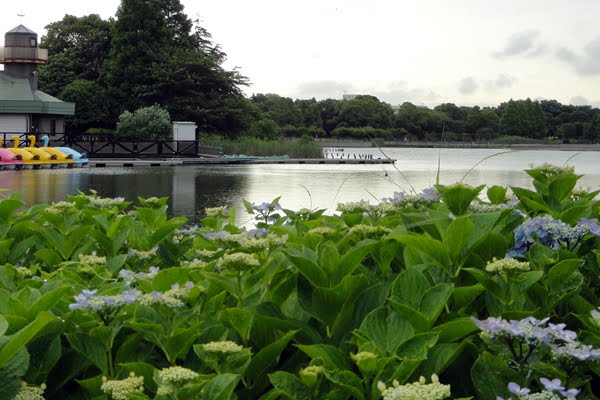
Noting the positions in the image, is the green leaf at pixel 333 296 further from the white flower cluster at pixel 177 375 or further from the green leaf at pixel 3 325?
the green leaf at pixel 3 325

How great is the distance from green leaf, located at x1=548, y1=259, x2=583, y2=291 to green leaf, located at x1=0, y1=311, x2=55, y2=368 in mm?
1128

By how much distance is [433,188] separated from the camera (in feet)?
9.80

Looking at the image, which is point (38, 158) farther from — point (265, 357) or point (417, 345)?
point (417, 345)

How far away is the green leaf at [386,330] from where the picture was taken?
4.85 feet

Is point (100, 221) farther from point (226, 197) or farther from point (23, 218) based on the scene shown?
point (226, 197)

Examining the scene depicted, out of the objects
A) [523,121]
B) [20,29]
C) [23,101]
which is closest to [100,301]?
[23,101]

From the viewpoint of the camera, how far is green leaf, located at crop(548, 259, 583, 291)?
1792 millimetres

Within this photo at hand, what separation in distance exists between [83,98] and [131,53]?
15.5 feet

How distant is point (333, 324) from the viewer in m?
1.67

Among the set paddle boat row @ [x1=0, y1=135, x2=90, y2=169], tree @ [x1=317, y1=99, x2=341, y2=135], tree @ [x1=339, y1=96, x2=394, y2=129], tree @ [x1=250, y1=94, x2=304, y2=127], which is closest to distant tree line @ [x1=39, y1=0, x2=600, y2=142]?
paddle boat row @ [x1=0, y1=135, x2=90, y2=169]

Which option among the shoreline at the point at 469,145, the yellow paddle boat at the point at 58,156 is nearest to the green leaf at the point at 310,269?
the yellow paddle boat at the point at 58,156

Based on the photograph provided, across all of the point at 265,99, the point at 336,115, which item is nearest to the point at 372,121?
the point at 336,115

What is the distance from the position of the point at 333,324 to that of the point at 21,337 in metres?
0.65

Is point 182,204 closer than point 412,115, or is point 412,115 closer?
point 182,204
